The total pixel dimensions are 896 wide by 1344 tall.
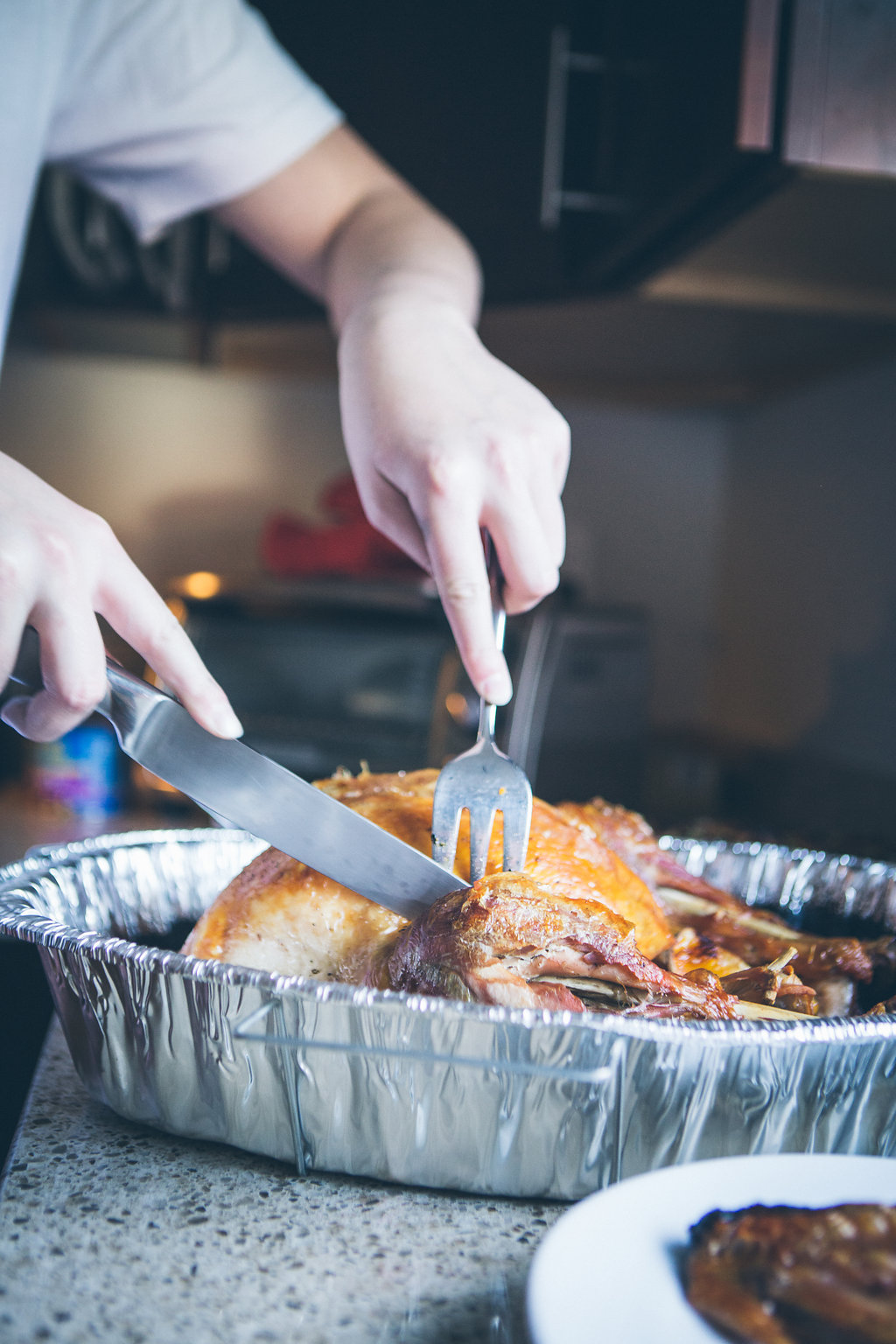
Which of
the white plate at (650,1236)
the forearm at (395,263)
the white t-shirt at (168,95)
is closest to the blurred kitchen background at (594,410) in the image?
the forearm at (395,263)

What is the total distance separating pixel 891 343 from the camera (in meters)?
2.10

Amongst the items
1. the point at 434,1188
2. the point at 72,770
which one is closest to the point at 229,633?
the point at 72,770

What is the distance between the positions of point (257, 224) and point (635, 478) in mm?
1903

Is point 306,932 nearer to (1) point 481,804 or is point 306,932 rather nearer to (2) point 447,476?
(1) point 481,804

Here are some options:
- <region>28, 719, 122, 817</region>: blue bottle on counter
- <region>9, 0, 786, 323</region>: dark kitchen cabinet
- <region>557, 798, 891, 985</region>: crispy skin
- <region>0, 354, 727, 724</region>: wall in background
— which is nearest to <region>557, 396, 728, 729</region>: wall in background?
<region>0, 354, 727, 724</region>: wall in background

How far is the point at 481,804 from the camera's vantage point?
71 cm

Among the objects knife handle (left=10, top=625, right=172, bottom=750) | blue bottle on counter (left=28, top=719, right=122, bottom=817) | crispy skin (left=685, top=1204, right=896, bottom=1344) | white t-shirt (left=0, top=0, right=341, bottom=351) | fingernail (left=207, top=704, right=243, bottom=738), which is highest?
white t-shirt (left=0, top=0, right=341, bottom=351)

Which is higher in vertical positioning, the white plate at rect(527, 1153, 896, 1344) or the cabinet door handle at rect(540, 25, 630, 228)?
the cabinet door handle at rect(540, 25, 630, 228)

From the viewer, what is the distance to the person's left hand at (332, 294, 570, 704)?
73 cm

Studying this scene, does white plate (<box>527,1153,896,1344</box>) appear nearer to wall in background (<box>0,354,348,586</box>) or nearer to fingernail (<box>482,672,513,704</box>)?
fingernail (<box>482,672,513,704</box>)

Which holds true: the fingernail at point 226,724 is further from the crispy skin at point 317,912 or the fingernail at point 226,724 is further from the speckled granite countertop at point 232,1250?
the speckled granite countertop at point 232,1250

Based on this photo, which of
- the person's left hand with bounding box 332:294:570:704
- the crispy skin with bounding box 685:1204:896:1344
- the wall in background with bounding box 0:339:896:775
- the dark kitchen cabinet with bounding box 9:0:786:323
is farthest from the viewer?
the wall in background with bounding box 0:339:896:775

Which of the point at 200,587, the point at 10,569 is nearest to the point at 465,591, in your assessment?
the point at 10,569

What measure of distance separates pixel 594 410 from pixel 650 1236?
9.02 feet
